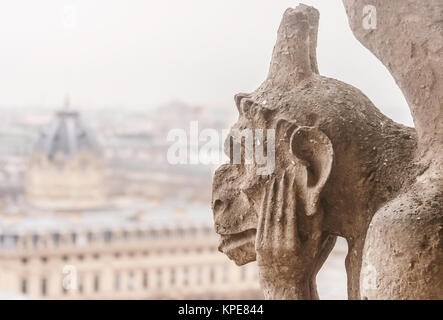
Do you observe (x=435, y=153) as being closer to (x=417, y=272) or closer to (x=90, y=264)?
(x=417, y=272)

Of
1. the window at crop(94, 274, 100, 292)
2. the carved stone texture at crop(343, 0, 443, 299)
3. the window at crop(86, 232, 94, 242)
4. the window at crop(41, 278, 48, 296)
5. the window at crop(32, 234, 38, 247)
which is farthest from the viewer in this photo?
the window at crop(86, 232, 94, 242)

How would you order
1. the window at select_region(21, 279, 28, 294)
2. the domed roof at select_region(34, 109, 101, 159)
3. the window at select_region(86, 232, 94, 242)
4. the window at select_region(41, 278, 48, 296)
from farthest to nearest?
the domed roof at select_region(34, 109, 101, 159)
the window at select_region(86, 232, 94, 242)
the window at select_region(41, 278, 48, 296)
the window at select_region(21, 279, 28, 294)

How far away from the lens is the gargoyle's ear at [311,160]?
0.94 metres

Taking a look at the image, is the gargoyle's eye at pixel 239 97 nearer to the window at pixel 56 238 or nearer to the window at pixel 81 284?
the window at pixel 81 284

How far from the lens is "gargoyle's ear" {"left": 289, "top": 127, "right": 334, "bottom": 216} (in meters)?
0.94

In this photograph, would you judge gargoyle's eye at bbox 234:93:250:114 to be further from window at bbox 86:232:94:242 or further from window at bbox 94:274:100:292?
window at bbox 86:232:94:242

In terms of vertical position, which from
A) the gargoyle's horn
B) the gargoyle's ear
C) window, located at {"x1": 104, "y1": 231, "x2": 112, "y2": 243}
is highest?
the gargoyle's horn

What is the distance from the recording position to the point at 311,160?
955 mm

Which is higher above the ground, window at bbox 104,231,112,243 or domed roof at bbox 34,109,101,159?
domed roof at bbox 34,109,101,159

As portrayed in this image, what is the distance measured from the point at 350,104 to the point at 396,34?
120 mm

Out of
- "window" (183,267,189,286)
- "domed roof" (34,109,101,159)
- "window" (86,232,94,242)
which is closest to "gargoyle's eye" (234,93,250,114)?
"window" (183,267,189,286)

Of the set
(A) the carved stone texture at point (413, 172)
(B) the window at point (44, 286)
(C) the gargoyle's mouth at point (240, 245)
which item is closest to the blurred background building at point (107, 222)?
(B) the window at point (44, 286)

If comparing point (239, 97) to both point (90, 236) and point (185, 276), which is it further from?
point (90, 236)

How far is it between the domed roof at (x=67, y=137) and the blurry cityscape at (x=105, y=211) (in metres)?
0.02
